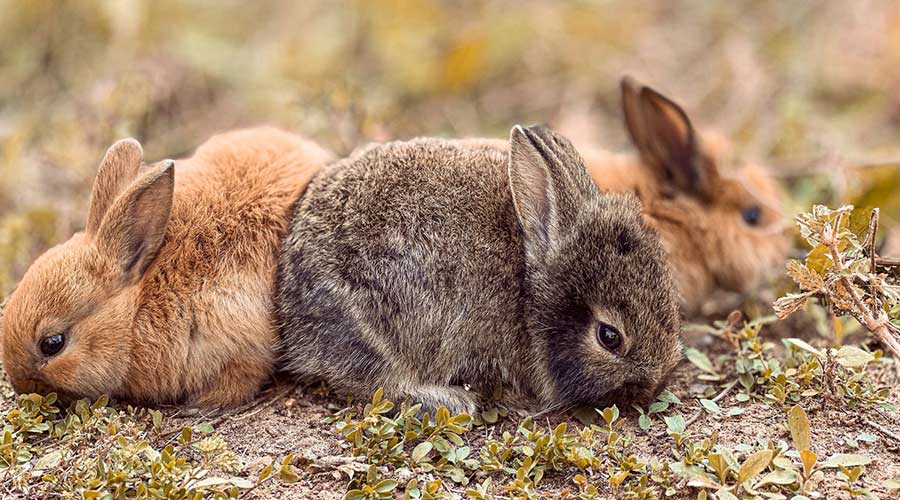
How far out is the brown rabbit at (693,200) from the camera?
564cm

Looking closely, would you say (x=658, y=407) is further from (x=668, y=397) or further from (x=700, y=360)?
(x=700, y=360)

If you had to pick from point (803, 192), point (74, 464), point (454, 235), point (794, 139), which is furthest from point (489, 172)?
point (794, 139)

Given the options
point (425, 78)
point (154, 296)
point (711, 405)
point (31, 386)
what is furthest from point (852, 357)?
point (425, 78)

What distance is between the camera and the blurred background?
6562 millimetres

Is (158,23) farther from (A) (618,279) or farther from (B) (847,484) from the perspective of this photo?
(B) (847,484)

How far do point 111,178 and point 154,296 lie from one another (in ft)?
2.07

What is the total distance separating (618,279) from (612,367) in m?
0.39

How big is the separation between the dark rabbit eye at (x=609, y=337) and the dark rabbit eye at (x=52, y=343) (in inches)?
92.7

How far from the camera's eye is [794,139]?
690 cm

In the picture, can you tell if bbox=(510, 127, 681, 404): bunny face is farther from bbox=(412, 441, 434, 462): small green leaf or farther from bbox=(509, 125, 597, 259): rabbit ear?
bbox=(412, 441, 434, 462): small green leaf

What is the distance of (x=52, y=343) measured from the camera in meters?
3.98

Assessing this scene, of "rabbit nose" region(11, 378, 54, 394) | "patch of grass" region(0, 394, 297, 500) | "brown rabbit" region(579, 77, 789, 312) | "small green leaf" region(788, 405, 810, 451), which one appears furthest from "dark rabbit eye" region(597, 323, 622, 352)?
"rabbit nose" region(11, 378, 54, 394)

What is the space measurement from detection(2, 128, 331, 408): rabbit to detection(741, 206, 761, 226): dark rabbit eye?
3.03 metres

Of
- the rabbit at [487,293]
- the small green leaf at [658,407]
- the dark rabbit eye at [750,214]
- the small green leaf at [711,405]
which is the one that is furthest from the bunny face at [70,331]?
the dark rabbit eye at [750,214]
